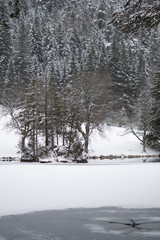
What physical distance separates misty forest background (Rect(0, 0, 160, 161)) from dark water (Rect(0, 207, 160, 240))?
3.64 meters

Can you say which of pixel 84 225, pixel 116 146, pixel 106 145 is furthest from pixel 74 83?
pixel 84 225

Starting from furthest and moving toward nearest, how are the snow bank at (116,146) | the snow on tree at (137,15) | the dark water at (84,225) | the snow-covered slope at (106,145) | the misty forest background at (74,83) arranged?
the snow bank at (116,146) → the snow-covered slope at (106,145) → the misty forest background at (74,83) → the snow on tree at (137,15) → the dark water at (84,225)

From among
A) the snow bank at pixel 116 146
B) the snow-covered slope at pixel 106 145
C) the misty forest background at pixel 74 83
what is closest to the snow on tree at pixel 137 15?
the misty forest background at pixel 74 83

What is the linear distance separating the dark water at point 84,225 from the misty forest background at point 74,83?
3.64 m

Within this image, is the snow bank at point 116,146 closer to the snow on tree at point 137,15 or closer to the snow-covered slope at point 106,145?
the snow-covered slope at point 106,145

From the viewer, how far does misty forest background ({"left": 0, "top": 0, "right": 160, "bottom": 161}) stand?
28163 mm

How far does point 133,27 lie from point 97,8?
547 feet

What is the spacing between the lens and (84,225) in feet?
21.3

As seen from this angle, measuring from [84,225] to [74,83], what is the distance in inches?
1070

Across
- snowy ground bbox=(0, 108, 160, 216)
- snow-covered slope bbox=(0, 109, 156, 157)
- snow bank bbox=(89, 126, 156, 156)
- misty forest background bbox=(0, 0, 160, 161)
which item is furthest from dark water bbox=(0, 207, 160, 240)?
snow bank bbox=(89, 126, 156, 156)

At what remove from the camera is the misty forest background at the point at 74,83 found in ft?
92.4

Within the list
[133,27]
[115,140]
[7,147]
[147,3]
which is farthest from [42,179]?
[115,140]

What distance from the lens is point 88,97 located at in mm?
31219

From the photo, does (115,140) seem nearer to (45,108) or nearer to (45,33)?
(45,108)
